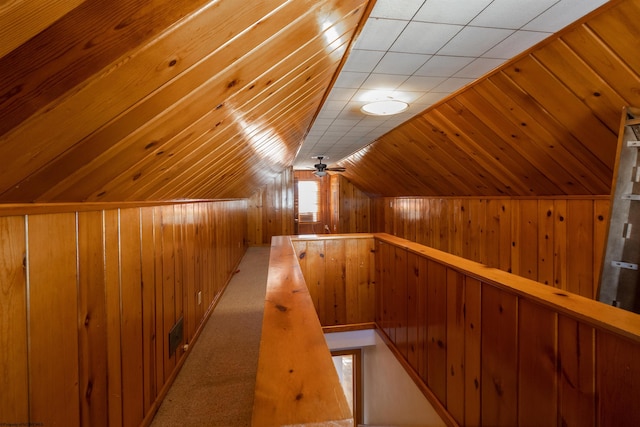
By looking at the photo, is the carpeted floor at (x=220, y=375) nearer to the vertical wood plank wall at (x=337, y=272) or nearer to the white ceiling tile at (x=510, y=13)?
the vertical wood plank wall at (x=337, y=272)

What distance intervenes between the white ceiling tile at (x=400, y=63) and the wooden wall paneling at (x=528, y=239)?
208cm

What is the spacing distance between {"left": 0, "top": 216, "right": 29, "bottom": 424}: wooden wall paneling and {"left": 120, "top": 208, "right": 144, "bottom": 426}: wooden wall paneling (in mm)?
567

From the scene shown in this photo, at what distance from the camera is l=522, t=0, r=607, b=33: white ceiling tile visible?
1.35 metres

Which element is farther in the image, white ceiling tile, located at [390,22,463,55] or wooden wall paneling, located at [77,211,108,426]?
white ceiling tile, located at [390,22,463,55]

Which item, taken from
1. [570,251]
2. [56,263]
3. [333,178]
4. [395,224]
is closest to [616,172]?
[570,251]

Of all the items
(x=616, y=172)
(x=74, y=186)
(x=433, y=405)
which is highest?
(x=616, y=172)

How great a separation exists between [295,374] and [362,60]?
1.91m

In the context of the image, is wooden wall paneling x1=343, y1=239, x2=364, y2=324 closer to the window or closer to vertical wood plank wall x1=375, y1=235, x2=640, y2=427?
vertical wood plank wall x1=375, y1=235, x2=640, y2=427

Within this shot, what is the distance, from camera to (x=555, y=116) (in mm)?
2041

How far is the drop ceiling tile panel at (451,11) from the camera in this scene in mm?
1387

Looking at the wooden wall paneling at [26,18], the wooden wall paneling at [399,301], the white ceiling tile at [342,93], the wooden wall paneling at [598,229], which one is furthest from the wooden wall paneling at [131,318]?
the wooden wall paneling at [598,229]

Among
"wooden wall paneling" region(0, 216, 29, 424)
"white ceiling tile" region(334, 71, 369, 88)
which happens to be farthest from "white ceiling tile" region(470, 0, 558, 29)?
"wooden wall paneling" region(0, 216, 29, 424)

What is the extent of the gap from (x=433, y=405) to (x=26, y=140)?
2.57 m

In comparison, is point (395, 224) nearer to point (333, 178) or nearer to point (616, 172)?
point (333, 178)
